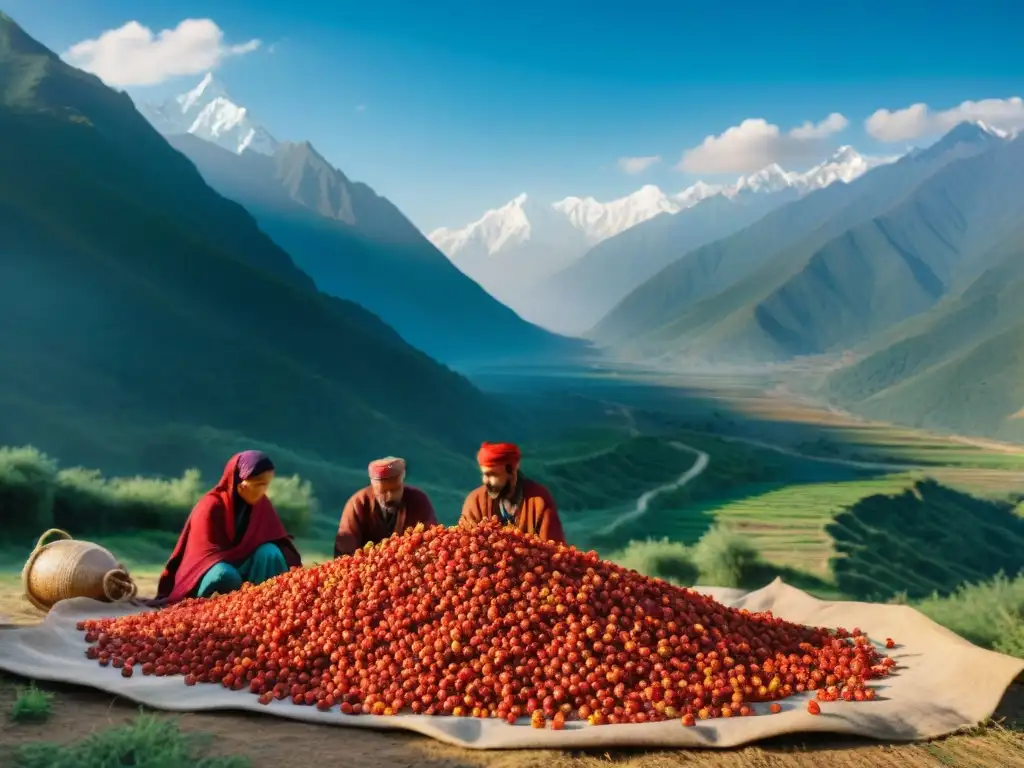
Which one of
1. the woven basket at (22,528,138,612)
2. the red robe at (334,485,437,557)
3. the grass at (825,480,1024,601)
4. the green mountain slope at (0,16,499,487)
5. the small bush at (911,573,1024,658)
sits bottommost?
the grass at (825,480,1024,601)

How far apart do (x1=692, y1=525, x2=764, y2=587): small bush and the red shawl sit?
6.50m

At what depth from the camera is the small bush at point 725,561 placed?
36.1ft

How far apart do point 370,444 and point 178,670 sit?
22.9m

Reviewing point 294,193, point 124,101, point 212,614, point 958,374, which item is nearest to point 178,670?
point 212,614

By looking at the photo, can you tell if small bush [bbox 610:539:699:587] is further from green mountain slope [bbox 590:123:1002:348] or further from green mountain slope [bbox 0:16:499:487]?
green mountain slope [bbox 590:123:1002:348]

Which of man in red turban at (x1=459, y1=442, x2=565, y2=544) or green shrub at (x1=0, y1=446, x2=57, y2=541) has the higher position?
man in red turban at (x1=459, y1=442, x2=565, y2=544)

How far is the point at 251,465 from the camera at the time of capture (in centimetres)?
570

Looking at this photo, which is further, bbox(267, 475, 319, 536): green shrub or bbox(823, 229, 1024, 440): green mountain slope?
bbox(823, 229, 1024, 440): green mountain slope

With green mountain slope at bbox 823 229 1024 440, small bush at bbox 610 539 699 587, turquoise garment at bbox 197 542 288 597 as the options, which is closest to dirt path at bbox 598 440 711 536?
green mountain slope at bbox 823 229 1024 440

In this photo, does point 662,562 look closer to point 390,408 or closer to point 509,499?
point 509,499

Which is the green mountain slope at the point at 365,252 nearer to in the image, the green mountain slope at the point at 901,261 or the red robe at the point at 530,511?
the green mountain slope at the point at 901,261

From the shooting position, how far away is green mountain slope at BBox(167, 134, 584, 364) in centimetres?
5544

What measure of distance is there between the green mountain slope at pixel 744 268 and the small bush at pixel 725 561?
5330 cm

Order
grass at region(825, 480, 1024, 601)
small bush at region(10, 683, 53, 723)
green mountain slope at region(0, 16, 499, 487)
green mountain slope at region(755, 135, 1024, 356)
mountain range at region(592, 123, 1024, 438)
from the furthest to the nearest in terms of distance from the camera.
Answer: green mountain slope at region(755, 135, 1024, 356), mountain range at region(592, 123, 1024, 438), green mountain slope at region(0, 16, 499, 487), grass at region(825, 480, 1024, 601), small bush at region(10, 683, 53, 723)
